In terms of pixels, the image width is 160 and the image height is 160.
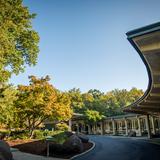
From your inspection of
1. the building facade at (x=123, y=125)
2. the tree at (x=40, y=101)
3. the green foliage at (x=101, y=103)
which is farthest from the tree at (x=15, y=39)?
the green foliage at (x=101, y=103)

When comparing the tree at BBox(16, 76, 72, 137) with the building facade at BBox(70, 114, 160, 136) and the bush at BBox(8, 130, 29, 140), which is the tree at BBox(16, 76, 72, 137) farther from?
the building facade at BBox(70, 114, 160, 136)

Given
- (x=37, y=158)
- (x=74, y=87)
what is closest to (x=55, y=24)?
(x=37, y=158)

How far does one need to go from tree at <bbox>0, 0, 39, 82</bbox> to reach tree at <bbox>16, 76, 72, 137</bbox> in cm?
439

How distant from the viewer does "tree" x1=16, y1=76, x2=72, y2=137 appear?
26000mm

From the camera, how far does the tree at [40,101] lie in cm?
2600

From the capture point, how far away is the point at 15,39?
22.6 m

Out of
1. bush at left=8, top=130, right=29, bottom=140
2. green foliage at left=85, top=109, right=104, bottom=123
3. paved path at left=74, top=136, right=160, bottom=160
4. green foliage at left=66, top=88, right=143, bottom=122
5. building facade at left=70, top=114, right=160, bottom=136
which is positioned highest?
green foliage at left=66, top=88, right=143, bottom=122

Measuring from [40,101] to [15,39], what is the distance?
7141 mm

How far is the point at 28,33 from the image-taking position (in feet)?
75.7

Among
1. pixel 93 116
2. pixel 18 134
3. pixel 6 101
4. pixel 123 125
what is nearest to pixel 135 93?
pixel 93 116

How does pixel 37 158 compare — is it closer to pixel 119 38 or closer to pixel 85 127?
pixel 119 38

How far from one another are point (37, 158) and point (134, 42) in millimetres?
11417

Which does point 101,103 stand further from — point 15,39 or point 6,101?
point 6,101

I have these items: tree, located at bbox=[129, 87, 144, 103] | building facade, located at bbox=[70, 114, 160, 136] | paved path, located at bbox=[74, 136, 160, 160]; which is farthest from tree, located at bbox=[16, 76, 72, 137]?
tree, located at bbox=[129, 87, 144, 103]
